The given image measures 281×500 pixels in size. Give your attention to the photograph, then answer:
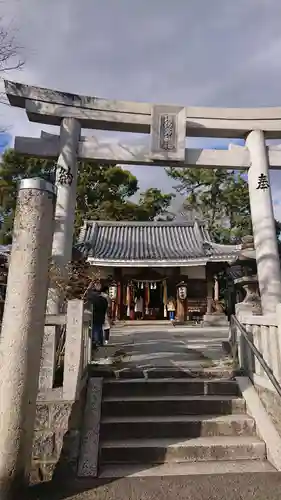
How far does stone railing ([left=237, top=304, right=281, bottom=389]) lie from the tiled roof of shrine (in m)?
10.6

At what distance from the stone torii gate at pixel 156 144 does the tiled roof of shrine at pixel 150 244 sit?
8.60 metres

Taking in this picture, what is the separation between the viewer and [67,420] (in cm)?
364

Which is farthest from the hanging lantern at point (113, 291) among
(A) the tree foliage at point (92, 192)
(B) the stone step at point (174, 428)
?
(B) the stone step at point (174, 428)

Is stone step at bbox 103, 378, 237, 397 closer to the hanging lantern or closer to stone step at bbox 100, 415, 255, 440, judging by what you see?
stone step at bbox 100, 415, 255, 440

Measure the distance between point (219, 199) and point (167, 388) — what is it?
28.6m

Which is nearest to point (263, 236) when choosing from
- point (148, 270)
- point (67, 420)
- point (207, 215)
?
point (67, 420)

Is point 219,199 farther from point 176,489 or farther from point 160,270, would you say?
point 176,489

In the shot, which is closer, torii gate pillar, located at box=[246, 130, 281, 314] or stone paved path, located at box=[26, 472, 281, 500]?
stone paved path, located at box=[26, 472, 281, 500]

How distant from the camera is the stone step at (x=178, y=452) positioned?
145 inches

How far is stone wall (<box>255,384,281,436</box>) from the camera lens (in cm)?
392

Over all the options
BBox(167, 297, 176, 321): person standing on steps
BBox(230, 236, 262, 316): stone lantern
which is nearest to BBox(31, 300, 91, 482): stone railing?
BBox(230, 236, 262, 316): stone lantern

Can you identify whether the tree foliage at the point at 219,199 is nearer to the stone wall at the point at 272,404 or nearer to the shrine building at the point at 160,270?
the shrine building at the point at 160,270

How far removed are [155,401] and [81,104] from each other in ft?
17.7

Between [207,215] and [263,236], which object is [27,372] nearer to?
[263,236]
